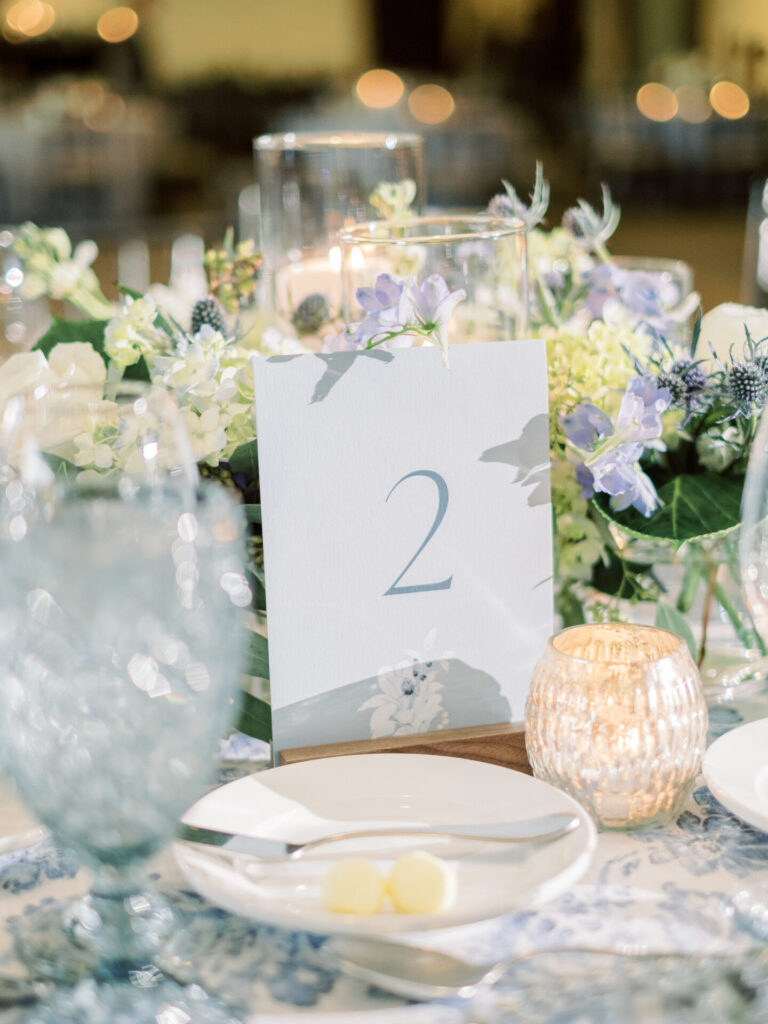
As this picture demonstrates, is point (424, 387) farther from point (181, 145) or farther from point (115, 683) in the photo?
point (181, 145)

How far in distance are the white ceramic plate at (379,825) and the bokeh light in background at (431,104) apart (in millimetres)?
5638

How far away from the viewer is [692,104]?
564 cm

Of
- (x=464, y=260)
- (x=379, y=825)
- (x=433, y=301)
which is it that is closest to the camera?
(x=379, y=825)

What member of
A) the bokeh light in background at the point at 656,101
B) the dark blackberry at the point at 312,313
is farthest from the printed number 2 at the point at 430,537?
the bokeh light in background at the point at 656,101

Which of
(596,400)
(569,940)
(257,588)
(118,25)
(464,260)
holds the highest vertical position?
(118,25)

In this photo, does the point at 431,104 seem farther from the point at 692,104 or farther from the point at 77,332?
the point at 77,332

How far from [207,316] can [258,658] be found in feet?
0.98

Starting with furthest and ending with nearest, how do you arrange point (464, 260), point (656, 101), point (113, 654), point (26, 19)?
point (656, 101)
point (26, 19)
point (464, 260)
point (113, 654)

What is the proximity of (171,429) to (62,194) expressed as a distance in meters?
5.58

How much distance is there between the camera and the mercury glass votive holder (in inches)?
24.1

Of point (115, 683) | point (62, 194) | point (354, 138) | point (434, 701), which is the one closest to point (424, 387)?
point (434, 701)

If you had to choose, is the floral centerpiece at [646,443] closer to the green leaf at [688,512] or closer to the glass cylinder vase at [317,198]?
the green leaf at [688,512]

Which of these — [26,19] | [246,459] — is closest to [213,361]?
[246,459]

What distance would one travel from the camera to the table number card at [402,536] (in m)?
0.69
